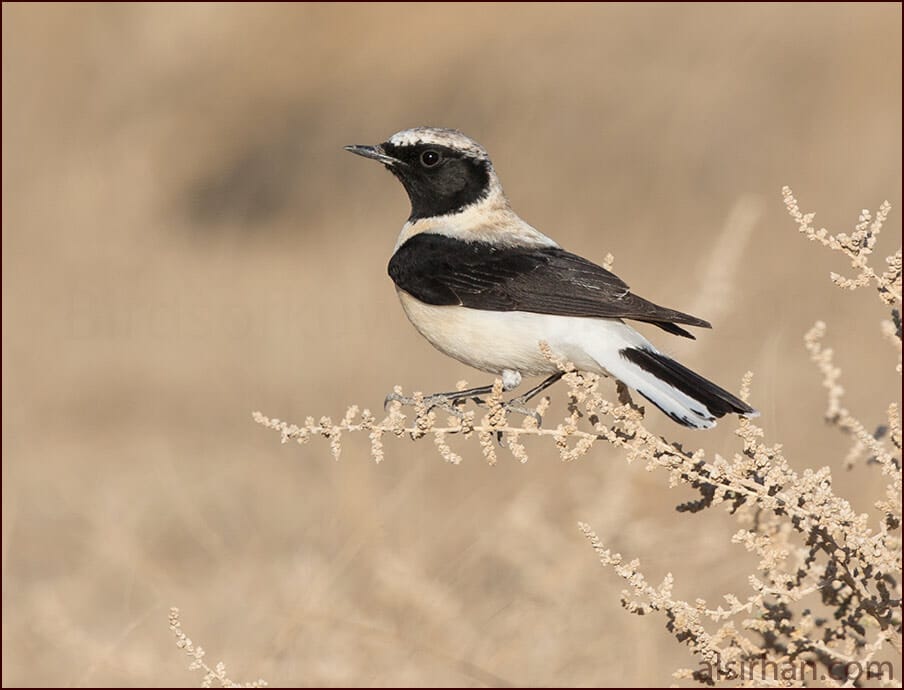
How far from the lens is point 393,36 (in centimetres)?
1512

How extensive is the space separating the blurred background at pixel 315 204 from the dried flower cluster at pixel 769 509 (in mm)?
4968

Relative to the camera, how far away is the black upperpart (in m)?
5.28

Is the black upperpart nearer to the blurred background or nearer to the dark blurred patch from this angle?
the blurred background

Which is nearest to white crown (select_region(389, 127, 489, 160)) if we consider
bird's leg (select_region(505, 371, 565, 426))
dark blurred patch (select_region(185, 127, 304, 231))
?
bird's leg (select_region(505, 371, 565, 426))

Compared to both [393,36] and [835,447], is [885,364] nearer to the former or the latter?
[835,447]

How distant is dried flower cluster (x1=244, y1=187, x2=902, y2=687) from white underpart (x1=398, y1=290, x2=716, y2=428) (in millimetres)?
449

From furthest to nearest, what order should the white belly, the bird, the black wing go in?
the white belly < the black wing < the bird

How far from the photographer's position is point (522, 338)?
454cm

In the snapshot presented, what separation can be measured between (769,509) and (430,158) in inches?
87.4

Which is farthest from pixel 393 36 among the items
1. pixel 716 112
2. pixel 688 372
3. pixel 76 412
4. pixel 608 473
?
pixel 688 372

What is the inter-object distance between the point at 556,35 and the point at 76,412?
6.64 metres

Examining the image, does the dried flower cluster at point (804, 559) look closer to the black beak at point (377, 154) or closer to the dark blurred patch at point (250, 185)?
the black beak at point (377, 154)

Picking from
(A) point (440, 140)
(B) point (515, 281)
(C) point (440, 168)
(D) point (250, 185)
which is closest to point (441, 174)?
(C) point (440, 168)

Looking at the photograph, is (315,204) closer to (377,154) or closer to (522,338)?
(377,154)
